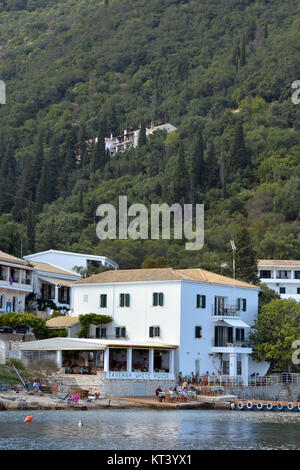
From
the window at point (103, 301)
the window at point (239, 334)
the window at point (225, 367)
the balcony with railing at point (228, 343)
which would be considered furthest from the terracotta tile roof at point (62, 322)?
the window at point (239, 334)

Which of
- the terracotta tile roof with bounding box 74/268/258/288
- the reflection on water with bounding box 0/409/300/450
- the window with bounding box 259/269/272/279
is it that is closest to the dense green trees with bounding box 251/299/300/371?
the terracotta tile roof with bounding box 74/268/258/288

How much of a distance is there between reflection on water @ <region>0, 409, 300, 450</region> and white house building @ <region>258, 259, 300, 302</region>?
59107mm

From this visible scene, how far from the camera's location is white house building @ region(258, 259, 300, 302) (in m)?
119

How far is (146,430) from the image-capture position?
49000 millimetres

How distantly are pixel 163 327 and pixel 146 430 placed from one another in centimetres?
2448

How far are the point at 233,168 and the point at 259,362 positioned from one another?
327 ft

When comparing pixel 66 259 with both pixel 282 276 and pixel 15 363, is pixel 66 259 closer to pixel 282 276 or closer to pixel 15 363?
pixel 282 276

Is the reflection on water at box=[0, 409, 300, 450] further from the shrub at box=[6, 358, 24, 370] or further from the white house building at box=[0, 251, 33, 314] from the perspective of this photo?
the white house building at box=[0, 251, 33, 314]

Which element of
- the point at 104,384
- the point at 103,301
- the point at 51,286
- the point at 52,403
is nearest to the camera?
the point at 52,403

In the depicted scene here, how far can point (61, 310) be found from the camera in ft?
289

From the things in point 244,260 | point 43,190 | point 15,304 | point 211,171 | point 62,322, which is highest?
point 211,171

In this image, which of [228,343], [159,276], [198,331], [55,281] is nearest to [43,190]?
[55,281]

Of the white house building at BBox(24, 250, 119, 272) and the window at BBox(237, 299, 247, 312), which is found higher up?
the white house building at BBox(24, 250, 119, 272)

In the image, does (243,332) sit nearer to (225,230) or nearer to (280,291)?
(280,291)
